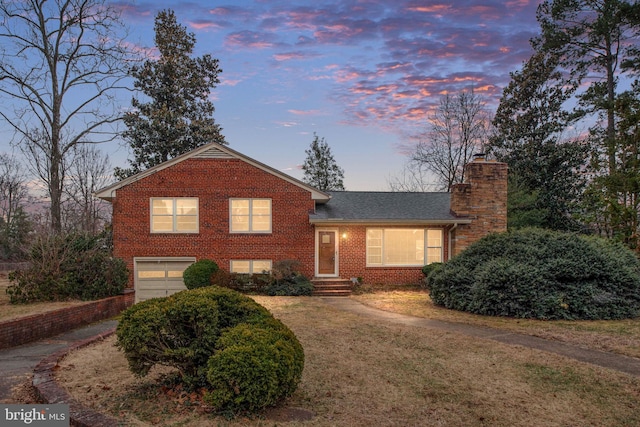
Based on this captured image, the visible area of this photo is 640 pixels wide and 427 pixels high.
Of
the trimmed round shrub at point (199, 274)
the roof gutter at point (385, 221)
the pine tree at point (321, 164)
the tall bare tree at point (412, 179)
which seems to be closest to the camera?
the trimmed round shrub at point (199, 274)

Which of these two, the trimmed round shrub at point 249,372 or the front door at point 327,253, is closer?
the trimmed round shrub at point 249,372

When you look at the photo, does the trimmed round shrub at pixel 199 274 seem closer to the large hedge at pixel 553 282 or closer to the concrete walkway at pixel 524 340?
the concrete walkway at pixel 524 340

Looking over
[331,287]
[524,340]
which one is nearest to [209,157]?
[331,287]

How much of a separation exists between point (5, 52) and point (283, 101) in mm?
12020

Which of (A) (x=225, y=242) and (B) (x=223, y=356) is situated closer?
(B) (x=223, y=356)

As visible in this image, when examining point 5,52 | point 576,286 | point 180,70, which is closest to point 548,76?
point 576,286

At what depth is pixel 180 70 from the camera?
29.9 metres

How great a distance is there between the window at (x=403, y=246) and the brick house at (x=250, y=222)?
9cm

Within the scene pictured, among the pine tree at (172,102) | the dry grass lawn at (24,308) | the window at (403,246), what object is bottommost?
the dry grass lawn at (24,308)

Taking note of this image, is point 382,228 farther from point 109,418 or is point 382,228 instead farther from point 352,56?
point 109,418

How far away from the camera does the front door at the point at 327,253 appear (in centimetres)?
1811

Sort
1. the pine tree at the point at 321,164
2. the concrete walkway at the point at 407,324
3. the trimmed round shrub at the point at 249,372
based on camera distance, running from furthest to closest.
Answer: the pine tree at the point at 321,164, the concrete walkway at the point at 407,324, the trimmed round shrub at the point at 249,372

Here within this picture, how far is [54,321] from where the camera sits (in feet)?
30.7

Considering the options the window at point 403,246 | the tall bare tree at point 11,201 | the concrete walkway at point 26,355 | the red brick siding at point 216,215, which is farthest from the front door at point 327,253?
the tall bare tree at point 11,201
